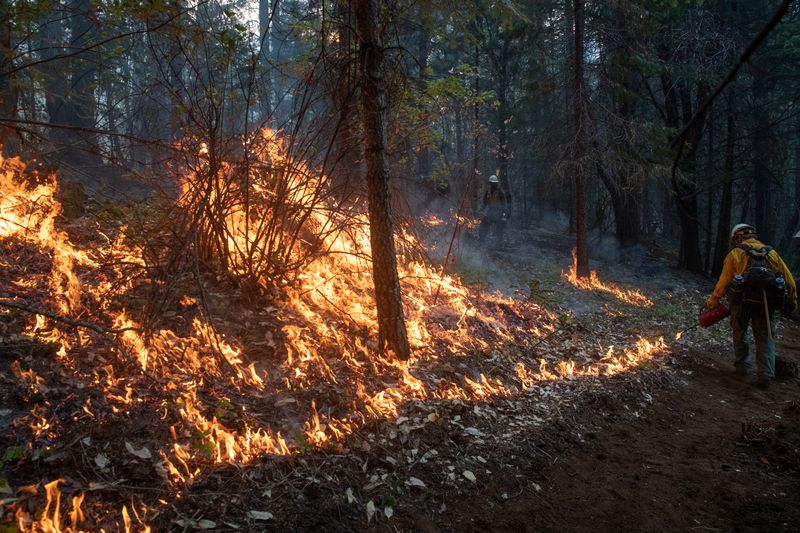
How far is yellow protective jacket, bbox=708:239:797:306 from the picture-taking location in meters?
6.73

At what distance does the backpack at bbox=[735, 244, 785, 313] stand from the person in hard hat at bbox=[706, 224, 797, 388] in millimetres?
12

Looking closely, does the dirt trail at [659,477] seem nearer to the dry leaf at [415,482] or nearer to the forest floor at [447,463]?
the forest floor at [447,463]

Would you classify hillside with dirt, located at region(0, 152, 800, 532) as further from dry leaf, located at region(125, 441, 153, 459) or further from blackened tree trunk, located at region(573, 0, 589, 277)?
blackened tree trunk, located at region(573, 0, 589, 277)

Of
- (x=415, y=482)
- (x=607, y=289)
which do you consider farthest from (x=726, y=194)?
(x=415, y=482)

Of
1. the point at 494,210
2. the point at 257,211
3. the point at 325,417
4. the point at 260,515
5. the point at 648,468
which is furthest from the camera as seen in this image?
the point at 494,210

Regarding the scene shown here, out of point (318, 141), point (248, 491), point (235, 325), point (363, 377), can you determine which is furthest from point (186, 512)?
point (318, 141)

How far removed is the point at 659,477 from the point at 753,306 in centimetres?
436

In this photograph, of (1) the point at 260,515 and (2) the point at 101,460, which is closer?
(1) the point at 260,515

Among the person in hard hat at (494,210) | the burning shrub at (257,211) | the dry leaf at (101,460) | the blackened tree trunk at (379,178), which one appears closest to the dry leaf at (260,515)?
the dry leaf at (101,460)

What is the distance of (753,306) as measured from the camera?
684cm

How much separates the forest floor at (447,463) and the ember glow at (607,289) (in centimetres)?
615

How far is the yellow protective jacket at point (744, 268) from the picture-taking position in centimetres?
673

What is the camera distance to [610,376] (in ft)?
20.5

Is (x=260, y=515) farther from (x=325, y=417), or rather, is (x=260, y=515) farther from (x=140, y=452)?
(x=325, y=417)
